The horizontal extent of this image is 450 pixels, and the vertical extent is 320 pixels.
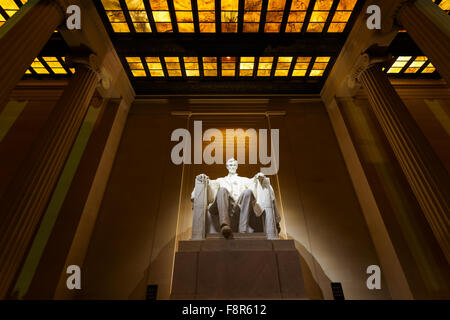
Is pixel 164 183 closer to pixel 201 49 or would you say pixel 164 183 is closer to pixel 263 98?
pixel 201 49

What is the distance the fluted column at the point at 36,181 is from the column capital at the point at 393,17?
258 inches

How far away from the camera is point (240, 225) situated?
3977 mm

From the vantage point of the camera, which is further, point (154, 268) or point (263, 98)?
point (263, 98)

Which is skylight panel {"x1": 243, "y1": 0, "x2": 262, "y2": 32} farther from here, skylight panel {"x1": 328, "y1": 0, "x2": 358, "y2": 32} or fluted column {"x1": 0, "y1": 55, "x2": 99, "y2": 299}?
fluted column {"x1": 0, "y1": 55, "x2": 99, "y2": 299}

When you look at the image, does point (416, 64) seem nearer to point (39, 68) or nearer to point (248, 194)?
point (248, 194)

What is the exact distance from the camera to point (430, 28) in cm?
436

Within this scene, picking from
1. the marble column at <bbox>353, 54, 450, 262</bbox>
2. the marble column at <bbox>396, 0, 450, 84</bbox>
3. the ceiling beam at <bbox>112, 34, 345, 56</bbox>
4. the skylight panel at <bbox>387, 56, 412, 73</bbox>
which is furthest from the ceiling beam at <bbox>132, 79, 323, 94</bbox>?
the marble column at <bbox>396, 0, 450, 84</bbox>

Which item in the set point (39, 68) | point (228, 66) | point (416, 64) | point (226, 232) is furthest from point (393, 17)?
point (39, 68)

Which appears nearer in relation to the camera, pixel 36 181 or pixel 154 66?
pixel 36 181

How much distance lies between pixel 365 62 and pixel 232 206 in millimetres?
4860

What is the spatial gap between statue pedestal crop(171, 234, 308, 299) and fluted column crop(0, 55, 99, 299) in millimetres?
2236

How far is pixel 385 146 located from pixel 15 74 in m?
7.85
